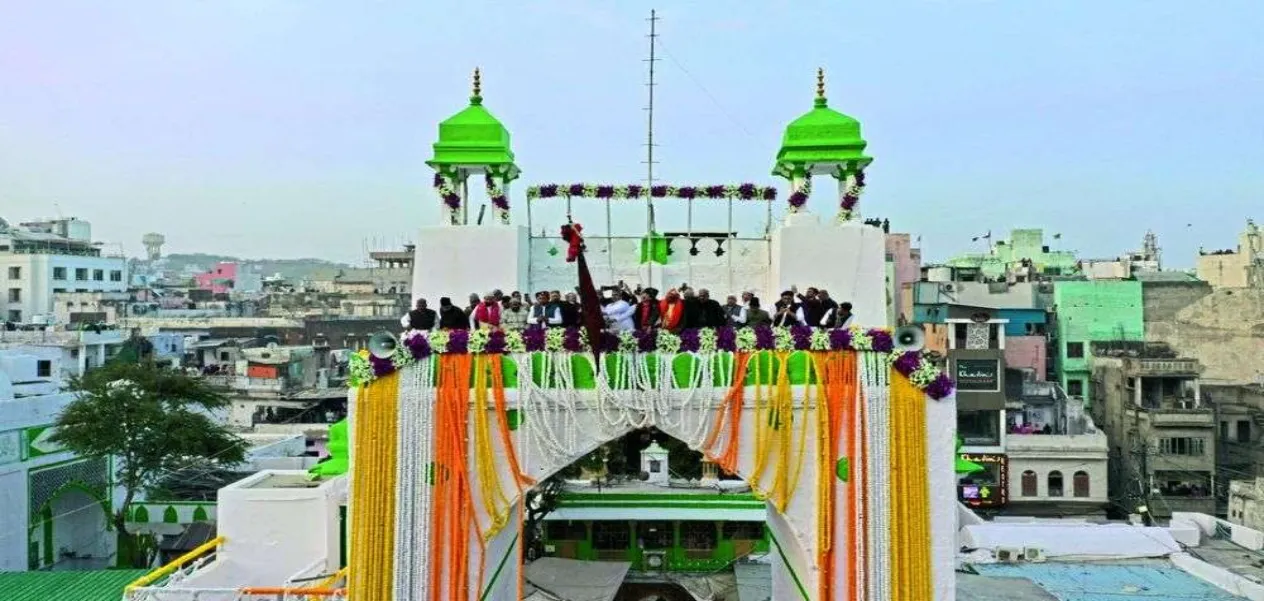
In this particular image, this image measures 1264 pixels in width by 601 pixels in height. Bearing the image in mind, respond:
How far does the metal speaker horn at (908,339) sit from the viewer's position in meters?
10.5

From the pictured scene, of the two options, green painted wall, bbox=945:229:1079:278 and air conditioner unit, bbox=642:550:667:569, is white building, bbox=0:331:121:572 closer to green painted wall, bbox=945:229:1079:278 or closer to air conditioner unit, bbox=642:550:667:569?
air conditioner unit, bbox=642:550:667:569

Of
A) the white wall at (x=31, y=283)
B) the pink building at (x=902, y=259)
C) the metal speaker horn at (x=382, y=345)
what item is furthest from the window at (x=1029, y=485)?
the white wall at (x=31, y=283)

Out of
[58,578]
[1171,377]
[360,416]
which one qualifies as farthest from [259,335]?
[360,416]

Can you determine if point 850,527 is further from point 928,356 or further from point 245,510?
point 245,510

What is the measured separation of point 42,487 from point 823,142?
19.0 meters

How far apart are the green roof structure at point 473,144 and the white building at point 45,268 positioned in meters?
40.4

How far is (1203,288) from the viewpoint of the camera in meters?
41.5

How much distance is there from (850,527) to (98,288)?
58475 mm

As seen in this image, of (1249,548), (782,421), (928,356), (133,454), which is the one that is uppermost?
(928,356)

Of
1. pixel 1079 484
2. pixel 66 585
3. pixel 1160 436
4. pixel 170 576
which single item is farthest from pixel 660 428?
pixel 1160 436

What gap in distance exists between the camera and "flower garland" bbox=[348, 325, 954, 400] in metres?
10.6

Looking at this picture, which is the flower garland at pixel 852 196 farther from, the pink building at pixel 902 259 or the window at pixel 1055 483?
the pink building at pixel 902 259

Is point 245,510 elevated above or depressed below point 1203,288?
below

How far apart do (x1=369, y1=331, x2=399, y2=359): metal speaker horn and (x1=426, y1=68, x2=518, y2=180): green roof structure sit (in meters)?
4.10
